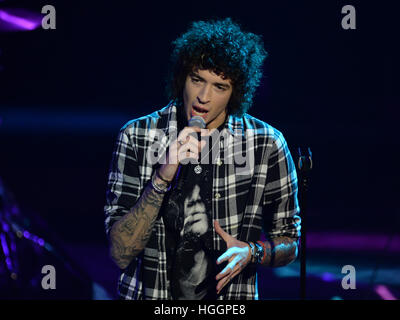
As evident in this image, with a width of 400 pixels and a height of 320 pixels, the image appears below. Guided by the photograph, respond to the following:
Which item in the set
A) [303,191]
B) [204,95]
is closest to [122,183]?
[204,95]

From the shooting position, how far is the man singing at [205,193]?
1600mm

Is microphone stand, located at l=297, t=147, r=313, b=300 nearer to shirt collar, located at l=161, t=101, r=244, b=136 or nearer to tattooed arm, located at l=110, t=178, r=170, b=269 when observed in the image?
shirt collar, located at l=161, t=101, r=244, b=136

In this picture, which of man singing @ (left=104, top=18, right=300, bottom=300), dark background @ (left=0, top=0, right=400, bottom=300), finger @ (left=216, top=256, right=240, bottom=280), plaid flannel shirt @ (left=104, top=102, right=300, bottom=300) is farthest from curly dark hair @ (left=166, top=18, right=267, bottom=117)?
dark background @ (left=0, top=0, right=400, bottom=300)

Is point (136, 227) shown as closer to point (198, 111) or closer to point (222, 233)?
point (222, 233)

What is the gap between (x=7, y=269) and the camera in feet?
6.98

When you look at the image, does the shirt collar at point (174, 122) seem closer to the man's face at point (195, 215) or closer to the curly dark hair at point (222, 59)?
the curly dark hair at point (222, 59)

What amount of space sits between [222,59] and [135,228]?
76 centimetres

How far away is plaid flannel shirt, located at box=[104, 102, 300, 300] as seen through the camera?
167cm

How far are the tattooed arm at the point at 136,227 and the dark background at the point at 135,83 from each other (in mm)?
1892

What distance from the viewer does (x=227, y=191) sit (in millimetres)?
1794

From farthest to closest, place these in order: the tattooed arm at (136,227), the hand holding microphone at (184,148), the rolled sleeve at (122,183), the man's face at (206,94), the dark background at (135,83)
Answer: the dark background at (135,83)
the man's face at (206,94)
the rolled sleeve at (122,183)
the tattooed arm at (136,227)
the hand holding microphone at (184,148)

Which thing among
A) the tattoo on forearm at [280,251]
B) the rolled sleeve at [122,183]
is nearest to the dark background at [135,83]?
the rolled sleeve at [122,183]
